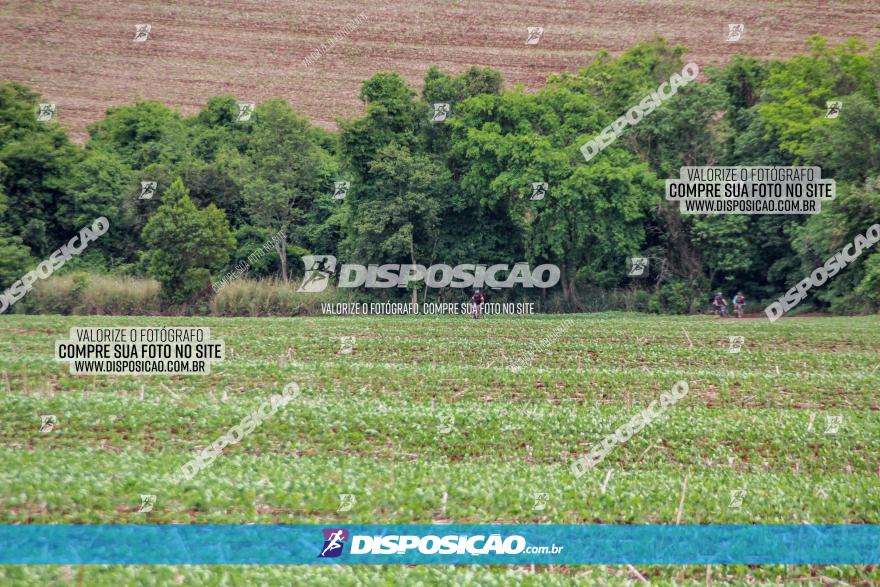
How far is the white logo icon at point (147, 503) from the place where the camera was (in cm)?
1010

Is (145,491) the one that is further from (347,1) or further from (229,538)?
(347,1)

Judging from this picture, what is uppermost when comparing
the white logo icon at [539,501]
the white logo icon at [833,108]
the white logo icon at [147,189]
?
the white logo icon at [833,108]

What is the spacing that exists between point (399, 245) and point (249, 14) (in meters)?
53.2

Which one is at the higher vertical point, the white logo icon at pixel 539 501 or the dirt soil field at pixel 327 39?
the dirt soil field at pixel 327 39

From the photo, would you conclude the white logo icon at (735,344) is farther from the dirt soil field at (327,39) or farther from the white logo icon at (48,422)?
the dirt soil field at (327,39)

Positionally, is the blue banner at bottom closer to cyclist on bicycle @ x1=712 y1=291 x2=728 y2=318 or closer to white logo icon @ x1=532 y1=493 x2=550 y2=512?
white logo icon @ x1=532 y1=493 x2=550 y2=512

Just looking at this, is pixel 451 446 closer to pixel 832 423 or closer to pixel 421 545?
pixel 421 545

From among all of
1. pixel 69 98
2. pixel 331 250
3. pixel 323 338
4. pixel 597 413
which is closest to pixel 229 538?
pixel 597 413

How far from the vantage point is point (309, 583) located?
7812 mm

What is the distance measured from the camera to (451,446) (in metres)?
14.8

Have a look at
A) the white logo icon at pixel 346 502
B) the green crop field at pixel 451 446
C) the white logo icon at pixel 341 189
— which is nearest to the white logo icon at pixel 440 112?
the white logo icon at pixel 341 189

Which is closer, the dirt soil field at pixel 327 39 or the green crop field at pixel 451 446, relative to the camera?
the green crop field at pixel 451 446

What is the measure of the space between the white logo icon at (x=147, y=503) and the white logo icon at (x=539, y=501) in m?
4.63

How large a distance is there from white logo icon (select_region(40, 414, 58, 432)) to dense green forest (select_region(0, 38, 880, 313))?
→ 31.0 m
